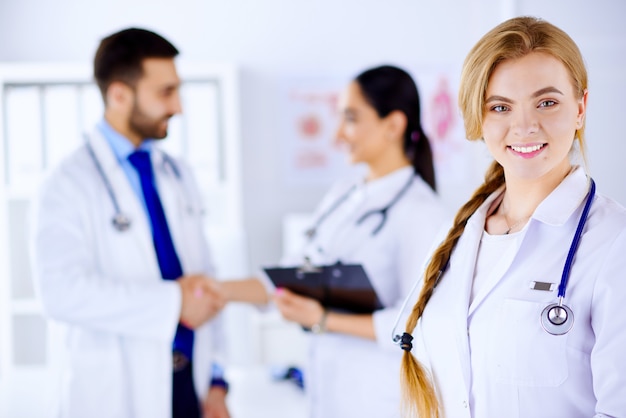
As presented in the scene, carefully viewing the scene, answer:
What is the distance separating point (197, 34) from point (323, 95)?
86 centimetres

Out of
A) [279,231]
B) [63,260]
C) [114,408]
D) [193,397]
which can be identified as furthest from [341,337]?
[279,231]

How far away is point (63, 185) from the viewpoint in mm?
1700

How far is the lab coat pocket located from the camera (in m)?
0.93

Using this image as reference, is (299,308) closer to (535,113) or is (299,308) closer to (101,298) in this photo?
(101,298)

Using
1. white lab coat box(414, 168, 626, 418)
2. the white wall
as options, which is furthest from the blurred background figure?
the white wall

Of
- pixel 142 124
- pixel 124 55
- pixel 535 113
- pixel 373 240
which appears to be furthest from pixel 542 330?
pixel 124 55

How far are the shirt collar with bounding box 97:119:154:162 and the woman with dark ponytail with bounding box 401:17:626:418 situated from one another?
3.46 feet

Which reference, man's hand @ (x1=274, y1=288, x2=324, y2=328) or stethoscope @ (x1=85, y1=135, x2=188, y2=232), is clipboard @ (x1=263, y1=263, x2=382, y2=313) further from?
stethoscope @ (x1=85, y1=135, x2=188, y2=232)

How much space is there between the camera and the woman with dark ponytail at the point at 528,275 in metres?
0.92

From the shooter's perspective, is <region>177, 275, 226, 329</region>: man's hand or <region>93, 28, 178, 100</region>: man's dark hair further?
<region>93, 28, 178, 100</region>: man's dark hair

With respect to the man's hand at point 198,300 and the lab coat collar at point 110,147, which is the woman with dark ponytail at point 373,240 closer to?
the man's hand at point 198,300

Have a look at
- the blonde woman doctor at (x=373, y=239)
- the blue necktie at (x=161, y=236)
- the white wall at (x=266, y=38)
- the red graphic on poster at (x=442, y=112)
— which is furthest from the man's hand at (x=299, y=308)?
the red graphic on poster at (x=442, y=112)

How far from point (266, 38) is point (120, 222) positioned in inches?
94.2

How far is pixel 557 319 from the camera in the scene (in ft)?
3.03
